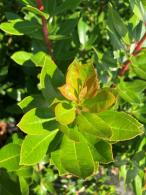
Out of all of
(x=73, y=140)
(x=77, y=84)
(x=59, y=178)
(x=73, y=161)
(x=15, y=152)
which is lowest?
(x=59, y=178)

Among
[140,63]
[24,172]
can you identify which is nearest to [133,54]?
[140,63]

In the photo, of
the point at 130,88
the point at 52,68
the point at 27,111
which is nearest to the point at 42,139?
the point at 27,111

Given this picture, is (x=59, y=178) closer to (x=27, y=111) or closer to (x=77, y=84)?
(x=27, y=111)

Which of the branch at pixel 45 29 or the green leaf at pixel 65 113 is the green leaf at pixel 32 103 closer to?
the green leaf at pixel 65 113

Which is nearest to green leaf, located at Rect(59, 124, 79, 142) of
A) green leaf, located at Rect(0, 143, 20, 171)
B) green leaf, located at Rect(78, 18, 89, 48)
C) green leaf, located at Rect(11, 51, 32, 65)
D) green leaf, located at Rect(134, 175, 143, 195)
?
green leaf, located at Rect(0, 143, 20, 171)

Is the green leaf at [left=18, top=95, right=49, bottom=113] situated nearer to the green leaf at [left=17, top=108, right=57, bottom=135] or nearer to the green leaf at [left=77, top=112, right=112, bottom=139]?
the green leaf at [left=17, top=108, right=57, bottom=135]

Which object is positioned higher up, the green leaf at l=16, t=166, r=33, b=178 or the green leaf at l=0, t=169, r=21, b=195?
the green leaf at l=16, t=166, r=33, b=178

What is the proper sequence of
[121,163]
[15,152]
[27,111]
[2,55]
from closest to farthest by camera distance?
[27,111] → [15,152] → [121,163] → [2,55]
